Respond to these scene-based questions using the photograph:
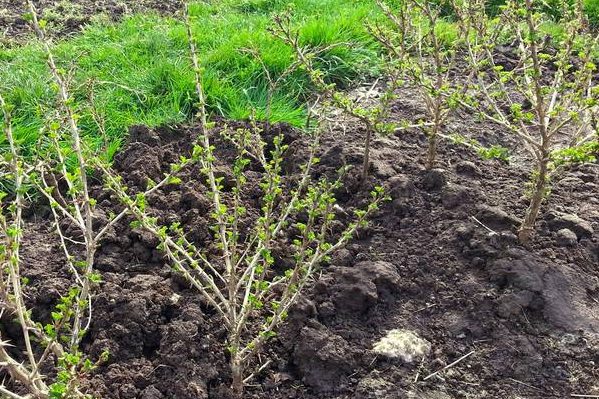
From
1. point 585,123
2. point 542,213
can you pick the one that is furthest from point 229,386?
point 585,123

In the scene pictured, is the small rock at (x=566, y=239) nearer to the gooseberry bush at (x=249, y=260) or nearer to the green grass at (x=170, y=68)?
the gooseberry bush at (x=249, y=260)

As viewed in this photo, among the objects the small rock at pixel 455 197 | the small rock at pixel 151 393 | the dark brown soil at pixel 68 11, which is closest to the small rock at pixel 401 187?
the small rock at pixel 455 197

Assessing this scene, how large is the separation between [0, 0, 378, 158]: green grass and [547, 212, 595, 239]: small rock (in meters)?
1.66

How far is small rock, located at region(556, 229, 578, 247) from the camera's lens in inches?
114

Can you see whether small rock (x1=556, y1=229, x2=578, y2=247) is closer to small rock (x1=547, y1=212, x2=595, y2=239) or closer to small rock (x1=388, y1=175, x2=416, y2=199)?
small rock (x1=547, y1=212, x2=595, y2=239)

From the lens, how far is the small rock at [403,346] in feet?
8.11

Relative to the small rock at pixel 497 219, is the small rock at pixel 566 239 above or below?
below

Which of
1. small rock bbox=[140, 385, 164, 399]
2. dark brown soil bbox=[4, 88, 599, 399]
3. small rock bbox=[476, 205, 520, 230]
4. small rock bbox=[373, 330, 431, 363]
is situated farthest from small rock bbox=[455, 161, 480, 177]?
small rock bbox=[140, 385, 164, 399]

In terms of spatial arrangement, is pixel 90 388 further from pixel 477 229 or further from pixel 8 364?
pixel 477 229

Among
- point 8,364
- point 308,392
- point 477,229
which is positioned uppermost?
point 8,364

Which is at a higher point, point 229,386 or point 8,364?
point 8,364

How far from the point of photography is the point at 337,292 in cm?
→ 269

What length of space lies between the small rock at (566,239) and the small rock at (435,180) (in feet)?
2.05

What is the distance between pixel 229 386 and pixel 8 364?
31.3 inches
